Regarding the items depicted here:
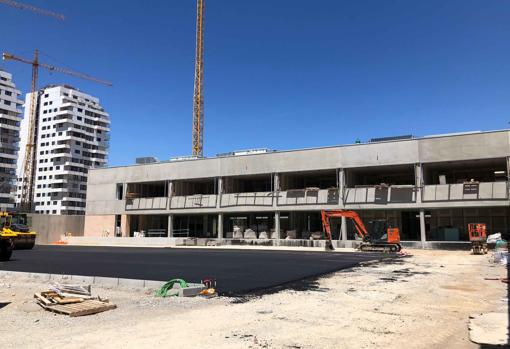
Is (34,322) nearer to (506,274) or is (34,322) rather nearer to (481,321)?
(481,321)

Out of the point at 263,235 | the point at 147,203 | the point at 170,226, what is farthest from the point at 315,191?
the point at 147,203

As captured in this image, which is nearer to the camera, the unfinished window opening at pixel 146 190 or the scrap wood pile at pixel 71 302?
the scrap wood pile at pixel 71 302

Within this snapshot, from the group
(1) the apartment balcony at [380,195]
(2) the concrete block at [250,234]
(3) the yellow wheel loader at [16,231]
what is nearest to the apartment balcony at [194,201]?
(2) the concrete block at [250,234]

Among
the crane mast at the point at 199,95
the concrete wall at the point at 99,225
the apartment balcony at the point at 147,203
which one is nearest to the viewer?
the apartment balcony at the point at 147,203

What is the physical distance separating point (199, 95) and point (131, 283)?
79244 mm

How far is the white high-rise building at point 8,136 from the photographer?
107062 mm

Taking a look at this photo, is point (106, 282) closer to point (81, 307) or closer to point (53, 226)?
point (81, 307)

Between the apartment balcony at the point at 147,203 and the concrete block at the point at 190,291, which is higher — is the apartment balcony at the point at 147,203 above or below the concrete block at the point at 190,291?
above

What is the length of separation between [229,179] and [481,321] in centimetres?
4536

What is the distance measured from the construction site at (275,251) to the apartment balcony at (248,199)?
0.57 ft

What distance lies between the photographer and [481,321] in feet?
30.2

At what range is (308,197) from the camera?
4666 cm

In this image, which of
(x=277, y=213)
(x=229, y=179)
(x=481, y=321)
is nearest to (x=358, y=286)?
(x=481, y=321)

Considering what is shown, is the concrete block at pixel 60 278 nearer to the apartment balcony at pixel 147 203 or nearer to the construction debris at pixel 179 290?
the construction debris at pixel 179 290
